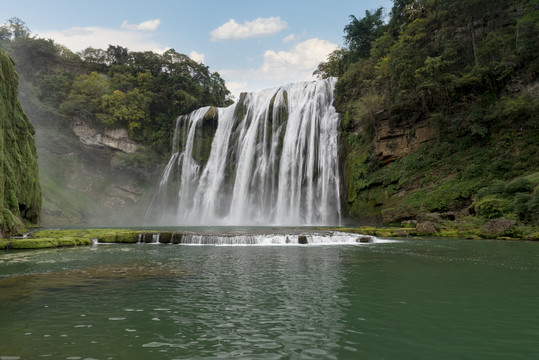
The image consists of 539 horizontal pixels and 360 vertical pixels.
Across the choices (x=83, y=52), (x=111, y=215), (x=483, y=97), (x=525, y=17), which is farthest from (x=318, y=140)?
(x=83, y=52)

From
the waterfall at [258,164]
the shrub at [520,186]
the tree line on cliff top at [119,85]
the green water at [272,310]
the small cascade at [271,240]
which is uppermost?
the tree line on cliff top at [119,85]

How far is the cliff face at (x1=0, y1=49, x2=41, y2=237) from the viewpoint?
1759 cm

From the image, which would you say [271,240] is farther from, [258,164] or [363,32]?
[363,32]

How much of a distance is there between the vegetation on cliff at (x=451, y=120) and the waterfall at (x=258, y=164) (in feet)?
9.60

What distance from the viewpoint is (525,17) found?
2216 centimetres

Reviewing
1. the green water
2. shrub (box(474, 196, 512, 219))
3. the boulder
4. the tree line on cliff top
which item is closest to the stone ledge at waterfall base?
the boulder

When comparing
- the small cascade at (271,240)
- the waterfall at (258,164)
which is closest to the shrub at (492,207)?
the small cascade at (271,240)

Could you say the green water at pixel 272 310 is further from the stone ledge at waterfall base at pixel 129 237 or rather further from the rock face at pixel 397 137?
the rock face at pixel 397 137

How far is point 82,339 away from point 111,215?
47.1 meters

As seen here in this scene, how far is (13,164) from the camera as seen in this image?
2116 centimetres

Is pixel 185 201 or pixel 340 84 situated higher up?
pixel 340 84

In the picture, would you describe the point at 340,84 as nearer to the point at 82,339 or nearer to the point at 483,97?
the point at 483,97

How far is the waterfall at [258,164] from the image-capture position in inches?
1268

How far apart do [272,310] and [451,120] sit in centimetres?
2504
